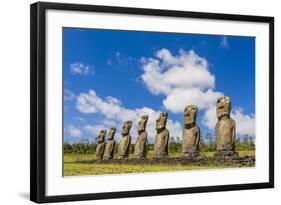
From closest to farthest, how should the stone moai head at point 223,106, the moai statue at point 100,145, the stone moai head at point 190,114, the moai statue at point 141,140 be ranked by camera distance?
1. the moai statue at point 100,145
2. the moai statue at point 141,140
3. the stone moai head at point 190,114
4. the stone moai head at point 223,106

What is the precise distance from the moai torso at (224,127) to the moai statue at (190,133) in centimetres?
18

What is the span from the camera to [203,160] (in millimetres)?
5438

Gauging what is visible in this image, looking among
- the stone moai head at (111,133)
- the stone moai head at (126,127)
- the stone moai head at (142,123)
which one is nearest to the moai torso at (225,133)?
the stone moai head at (142,123)

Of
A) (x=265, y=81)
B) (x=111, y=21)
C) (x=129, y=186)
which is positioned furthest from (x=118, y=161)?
(x=265, y=81)

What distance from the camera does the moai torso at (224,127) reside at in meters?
5.48

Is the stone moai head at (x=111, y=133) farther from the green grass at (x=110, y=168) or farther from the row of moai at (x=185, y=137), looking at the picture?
the green grass at (x=110, y=168)

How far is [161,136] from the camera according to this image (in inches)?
208

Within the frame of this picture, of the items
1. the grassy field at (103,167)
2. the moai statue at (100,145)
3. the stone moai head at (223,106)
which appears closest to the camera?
the grassy field at (103,167)

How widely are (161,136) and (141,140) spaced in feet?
0.49

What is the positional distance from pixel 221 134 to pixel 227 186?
1.19 ft

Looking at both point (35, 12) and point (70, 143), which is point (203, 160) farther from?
point (35, 12)

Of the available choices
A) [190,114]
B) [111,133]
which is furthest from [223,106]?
[111,133]

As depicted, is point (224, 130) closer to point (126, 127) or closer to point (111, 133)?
point (126, 127)

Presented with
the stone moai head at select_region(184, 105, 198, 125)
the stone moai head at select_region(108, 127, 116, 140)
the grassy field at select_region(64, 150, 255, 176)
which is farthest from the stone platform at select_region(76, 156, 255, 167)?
the stone moai head at select_region(184, 105, 198, 125)
